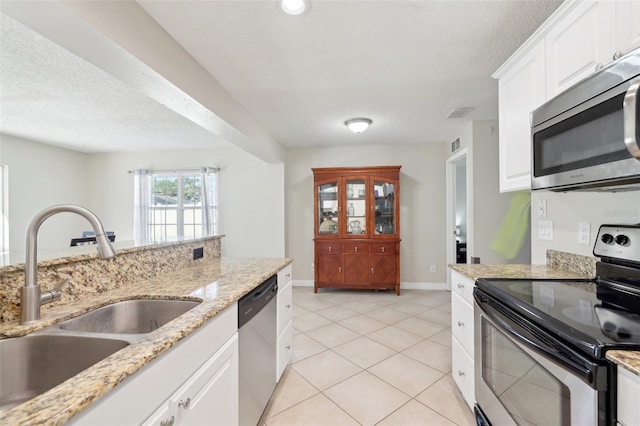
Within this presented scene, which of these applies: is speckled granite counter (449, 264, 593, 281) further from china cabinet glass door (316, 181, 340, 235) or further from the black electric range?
china cabinet glass door (316, 181, 340, 235)

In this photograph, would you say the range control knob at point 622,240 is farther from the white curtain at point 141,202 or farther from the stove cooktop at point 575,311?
the white curtain at point 141,202

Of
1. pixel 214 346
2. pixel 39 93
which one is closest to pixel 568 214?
pixel 214 346

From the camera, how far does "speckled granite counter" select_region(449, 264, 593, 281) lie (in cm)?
165

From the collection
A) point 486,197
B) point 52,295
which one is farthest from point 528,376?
point 486,197

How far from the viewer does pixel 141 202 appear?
5051 mm

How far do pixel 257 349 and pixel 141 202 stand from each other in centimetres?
456

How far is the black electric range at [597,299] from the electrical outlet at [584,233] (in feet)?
0.66

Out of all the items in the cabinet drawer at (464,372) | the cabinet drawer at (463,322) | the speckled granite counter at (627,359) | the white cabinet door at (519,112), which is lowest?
the cabinet drawer at (464,372)

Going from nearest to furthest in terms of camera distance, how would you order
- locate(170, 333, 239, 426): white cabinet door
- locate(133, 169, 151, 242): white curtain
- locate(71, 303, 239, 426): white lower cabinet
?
locate(71, 303, 239, 426): white lower cabinet < locate(170, 333, 239, 426): white cabinet door < locate(133, 169, 151, 242): white curtain

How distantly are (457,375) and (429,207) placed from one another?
303 centimetres

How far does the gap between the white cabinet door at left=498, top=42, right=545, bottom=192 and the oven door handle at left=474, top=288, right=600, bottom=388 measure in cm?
79

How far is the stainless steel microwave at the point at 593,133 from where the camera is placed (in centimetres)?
90

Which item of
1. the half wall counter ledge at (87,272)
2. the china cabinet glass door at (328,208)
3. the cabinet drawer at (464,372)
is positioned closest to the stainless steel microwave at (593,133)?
the cabinet drawer at (464,372)

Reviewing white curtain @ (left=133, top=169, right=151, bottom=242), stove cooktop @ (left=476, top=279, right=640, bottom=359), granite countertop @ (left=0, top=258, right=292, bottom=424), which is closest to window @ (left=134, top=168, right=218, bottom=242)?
white curtain @ (left=133, top=169, right=151, bottom=242)
